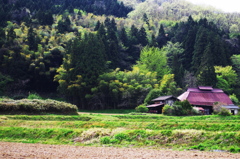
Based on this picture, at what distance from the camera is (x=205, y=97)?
4894cm

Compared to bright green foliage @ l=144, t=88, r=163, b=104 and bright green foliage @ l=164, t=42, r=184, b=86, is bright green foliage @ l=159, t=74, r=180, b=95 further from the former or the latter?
bright green foliage @ l=164, t=42, r=184, b=86

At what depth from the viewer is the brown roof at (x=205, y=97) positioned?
157ft

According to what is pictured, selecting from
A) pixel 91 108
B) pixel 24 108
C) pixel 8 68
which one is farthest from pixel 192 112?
pixel 8 68

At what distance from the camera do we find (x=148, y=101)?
48.4 meters

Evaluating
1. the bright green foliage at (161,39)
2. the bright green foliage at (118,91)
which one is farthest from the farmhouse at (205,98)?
the bright green foliage at (161,39)

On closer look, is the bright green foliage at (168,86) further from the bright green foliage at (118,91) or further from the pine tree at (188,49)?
the pine tree at (188,49)

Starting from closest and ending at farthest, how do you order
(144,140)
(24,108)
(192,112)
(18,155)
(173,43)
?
(18,155) → (144,140) → (24,108) → (192,112) → (173,43)

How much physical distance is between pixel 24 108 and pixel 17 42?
107 feet

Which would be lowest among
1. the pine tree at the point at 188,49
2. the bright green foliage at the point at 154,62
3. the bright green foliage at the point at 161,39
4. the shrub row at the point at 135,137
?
the shrub row at the point at 135,137

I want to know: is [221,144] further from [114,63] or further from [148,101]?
[114,63]

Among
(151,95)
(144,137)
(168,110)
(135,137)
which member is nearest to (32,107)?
(135,137)

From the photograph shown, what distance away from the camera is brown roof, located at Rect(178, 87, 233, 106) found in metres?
47.7

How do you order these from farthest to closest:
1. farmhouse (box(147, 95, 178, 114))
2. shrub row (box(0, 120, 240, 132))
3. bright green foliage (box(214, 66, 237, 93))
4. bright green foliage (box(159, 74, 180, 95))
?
bright green foliage (box(214, 66, 237, 93)) → bright green foliage (box(159, 74, 180, 95)) → farmhouse (box(147, 95, 178, 114)) → shrub row (box(0, 120, 240, 132))

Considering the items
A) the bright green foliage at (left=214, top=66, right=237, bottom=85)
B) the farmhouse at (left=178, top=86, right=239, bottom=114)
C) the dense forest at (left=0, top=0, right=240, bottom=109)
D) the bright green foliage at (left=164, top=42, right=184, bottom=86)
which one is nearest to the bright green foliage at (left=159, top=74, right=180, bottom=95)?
the dense forest at (left=0, top=0, right=240, bottom=109)
